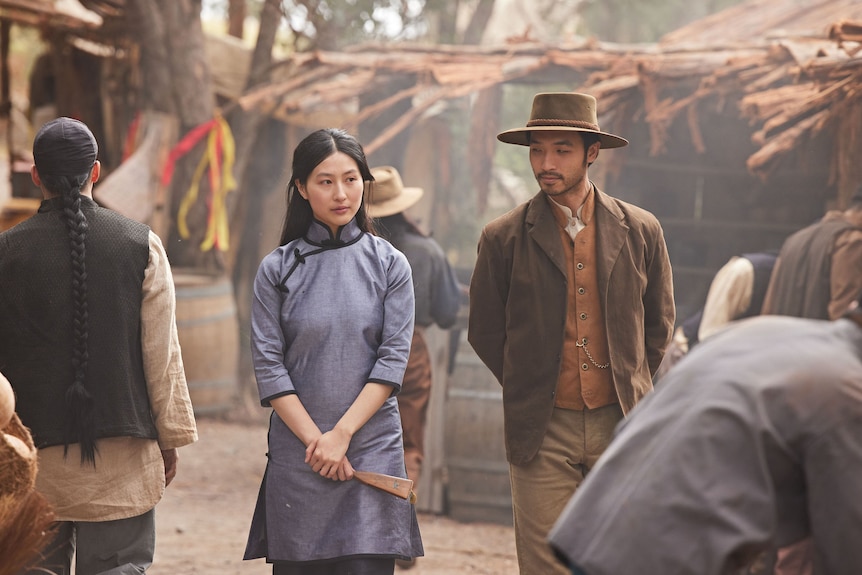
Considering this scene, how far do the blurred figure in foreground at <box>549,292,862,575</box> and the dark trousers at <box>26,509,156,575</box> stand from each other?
1.99 meters

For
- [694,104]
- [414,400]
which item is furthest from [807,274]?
[414,400]

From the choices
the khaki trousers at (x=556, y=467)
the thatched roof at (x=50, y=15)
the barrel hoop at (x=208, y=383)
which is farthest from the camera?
the thatched roof at (x=50, y=15)

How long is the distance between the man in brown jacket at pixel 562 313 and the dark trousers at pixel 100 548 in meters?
1.33

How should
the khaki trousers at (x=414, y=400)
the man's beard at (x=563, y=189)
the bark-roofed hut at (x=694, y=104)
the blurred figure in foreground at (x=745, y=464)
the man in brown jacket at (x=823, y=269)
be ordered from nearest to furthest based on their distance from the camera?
the blurred figure in foreground at (x=745, y=464)
the man's beard at (x=563, y=189)
the man in brown jacket at (x=823, y=269)
the khaki trousers at (x=414, y=400)
the bark-roofed hut at (x=694, y=104)

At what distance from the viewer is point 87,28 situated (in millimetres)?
11578

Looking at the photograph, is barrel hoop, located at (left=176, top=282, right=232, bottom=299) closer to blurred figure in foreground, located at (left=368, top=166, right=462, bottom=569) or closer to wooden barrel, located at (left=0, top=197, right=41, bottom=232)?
wooden barrel, located at (left=0, top=197, right=41, bottom=232)

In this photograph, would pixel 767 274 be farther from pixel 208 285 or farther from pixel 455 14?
pixel 455 14

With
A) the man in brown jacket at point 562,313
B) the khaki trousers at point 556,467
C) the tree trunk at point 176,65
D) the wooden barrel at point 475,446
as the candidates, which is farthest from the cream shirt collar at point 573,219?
the tree trunk at point 176,65

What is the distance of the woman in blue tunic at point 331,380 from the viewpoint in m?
3.57

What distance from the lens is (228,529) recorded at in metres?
7.14

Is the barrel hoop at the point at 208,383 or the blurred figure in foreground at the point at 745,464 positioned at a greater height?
the blurred figure in foreground at the point at 745,464

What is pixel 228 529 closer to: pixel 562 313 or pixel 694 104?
pixel 562 313

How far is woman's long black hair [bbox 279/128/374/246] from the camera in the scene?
3734 mm

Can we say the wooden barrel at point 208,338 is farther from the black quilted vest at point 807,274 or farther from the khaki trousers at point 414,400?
the black quilted vest at point 807,274
